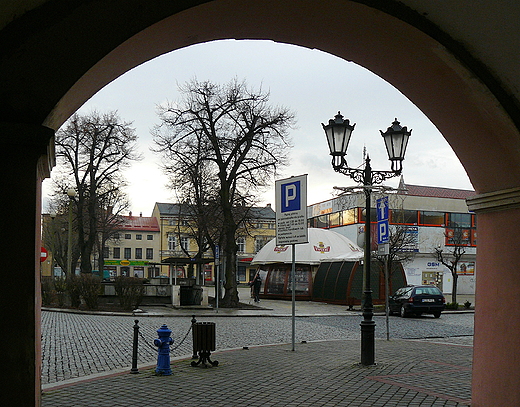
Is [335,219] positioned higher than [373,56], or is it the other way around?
[373,56]

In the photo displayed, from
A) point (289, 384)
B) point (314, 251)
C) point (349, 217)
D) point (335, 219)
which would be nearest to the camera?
point (289, 384)

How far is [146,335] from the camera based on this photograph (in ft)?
54.7

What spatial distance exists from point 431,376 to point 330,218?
47.6 m

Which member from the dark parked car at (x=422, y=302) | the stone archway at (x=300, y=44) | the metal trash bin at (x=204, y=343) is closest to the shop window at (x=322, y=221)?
the dark parked car at (x=422, y=302)

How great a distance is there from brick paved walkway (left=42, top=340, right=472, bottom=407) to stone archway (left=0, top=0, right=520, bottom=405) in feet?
6.65

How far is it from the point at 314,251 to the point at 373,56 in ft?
112

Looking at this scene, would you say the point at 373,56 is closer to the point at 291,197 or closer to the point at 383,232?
the point at 291,197

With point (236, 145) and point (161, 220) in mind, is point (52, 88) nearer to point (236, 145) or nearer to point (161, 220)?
point (236, 145)

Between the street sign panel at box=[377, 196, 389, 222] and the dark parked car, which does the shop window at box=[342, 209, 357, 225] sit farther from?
the street sign panel at box=[377, 196, 389, 222]

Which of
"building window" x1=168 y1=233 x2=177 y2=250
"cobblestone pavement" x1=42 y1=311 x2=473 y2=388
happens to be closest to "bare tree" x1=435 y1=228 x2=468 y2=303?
"cobblestone pavement" x1=42 y1=311 x2=473 y2=388

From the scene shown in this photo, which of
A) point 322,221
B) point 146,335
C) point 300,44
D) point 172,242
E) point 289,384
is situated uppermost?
point 300,44

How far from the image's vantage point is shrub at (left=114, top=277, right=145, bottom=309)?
88.8ft

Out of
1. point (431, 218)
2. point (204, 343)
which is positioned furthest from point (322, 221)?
point (204, 343)

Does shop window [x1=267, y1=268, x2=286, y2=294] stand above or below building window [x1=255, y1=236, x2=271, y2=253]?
below
